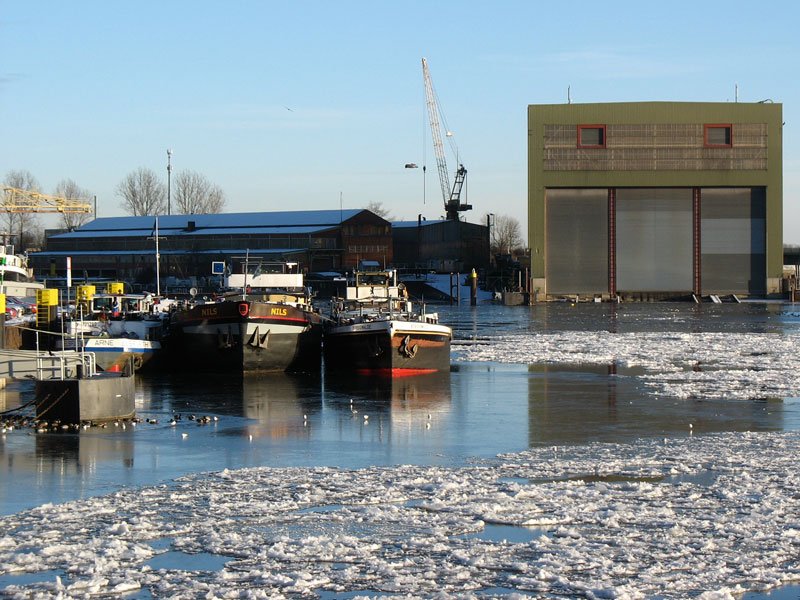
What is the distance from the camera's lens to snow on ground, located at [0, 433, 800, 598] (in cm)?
1202

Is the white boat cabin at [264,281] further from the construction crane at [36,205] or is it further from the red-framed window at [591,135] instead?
the construction crane at [36,205]

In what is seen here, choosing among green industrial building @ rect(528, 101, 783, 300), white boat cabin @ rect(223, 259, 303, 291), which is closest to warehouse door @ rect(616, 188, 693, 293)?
green industrial building @ rect(528, 101, 783, 300)

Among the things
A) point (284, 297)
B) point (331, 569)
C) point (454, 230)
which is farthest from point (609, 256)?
point (331, 569)

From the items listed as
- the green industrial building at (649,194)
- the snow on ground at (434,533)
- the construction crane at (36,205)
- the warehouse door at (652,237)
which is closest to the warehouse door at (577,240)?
the green industrial building at (649,194)

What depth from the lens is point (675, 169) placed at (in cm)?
9662

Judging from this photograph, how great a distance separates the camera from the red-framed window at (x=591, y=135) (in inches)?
3812

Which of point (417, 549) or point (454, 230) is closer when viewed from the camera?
point (417, 549)

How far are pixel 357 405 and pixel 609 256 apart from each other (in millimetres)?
72063

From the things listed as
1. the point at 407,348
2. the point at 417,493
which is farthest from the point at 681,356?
the point at 417,493

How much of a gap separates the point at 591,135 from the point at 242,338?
218ft

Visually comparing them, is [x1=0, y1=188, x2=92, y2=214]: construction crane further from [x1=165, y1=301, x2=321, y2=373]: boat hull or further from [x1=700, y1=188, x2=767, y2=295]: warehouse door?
[x1=165, y1=301, x2=321, y2=373]: boat hull

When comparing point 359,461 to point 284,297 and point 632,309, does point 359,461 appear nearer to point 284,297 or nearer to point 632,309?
point 284,297

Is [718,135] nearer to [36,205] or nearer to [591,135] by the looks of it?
Result: [591,135]

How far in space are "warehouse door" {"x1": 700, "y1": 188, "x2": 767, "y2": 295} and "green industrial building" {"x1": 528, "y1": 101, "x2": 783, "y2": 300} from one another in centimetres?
8
